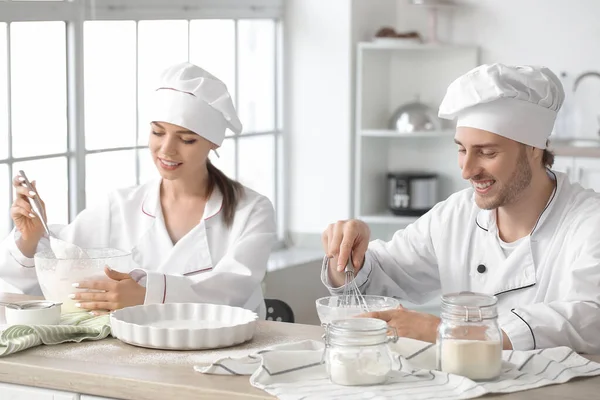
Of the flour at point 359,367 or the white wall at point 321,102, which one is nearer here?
the flour at point 359,367

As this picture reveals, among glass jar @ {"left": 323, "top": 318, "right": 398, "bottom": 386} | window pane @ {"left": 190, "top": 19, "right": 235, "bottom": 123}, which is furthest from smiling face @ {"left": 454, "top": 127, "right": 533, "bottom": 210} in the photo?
window pane @ {"left": 190, "top": 19, "right": 235, "bottom": 123}

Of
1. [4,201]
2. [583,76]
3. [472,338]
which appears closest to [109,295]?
[472,338]

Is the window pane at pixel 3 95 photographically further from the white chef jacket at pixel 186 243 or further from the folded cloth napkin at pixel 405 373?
the folded cloth napkin at pixel 405 373

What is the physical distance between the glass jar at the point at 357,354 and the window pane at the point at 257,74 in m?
3.47

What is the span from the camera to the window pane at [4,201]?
12.2ft

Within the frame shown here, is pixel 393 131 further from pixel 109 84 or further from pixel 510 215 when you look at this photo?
pixel 510 215

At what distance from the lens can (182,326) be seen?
2.23 m

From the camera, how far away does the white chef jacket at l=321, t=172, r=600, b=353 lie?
216 centimetres

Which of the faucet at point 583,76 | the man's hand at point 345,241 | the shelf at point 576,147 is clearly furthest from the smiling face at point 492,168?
the faucet at point 583,76

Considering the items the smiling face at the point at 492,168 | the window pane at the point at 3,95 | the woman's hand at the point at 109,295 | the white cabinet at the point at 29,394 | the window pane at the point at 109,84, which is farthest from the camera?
the window pane at the point at 109,84

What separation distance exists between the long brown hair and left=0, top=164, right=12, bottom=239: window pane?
0.99m

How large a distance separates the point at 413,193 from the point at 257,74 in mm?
1040

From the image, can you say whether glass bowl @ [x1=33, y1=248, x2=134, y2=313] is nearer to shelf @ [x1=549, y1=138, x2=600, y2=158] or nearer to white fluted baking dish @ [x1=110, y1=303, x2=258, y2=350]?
white fluted baking dish @ [x1=110, y1=303, x2=258, y2=350]

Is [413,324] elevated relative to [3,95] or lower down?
lower down
